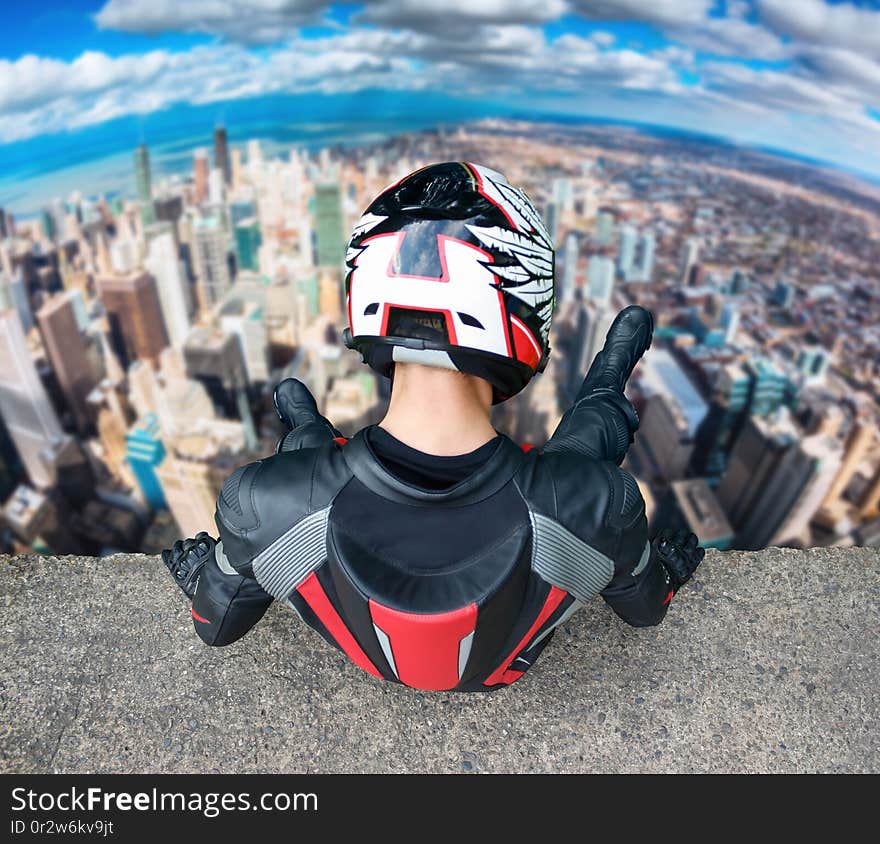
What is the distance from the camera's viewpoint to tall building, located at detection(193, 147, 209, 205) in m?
49.0

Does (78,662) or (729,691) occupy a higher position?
(729,691)

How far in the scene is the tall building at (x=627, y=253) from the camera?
37875mm

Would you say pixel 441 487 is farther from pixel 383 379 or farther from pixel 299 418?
pixel 383 379

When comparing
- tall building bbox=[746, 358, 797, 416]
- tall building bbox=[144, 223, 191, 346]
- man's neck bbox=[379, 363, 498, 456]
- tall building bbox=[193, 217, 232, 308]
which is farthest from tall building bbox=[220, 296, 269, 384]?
man's neck bbox=[379, 363, 498, 456]

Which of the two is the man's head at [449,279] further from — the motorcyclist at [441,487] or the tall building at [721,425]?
the tall building at [721,425]

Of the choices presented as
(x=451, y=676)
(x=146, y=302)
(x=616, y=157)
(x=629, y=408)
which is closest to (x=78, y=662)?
(x=451, y=676)

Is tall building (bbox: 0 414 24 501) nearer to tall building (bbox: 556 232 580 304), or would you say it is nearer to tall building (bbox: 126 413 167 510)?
tall building (bbox: 126 413 167 510)

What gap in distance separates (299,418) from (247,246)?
4460 centimetres

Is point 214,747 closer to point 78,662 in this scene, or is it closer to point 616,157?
point 78,662

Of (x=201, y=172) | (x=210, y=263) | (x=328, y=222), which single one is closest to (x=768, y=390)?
(x=328, y=222)

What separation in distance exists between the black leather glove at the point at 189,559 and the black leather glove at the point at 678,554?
1867 millimetres

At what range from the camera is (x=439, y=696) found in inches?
88.6

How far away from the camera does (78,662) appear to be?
236 centimetres
